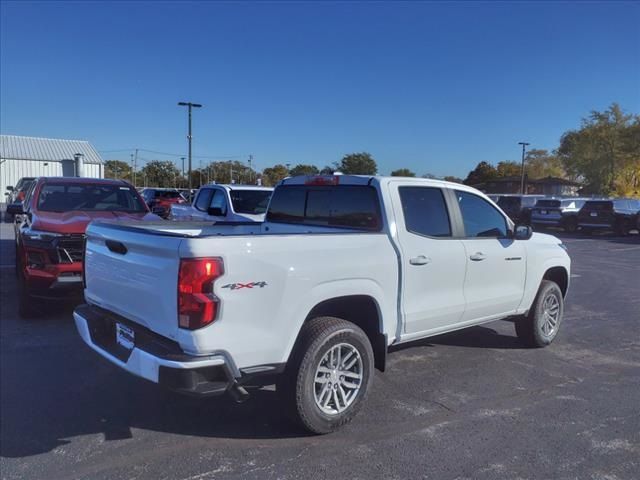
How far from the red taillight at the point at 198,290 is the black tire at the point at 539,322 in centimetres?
419

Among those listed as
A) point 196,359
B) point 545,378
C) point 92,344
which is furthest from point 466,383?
point 92,344

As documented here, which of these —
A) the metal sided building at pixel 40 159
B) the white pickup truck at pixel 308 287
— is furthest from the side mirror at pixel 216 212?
the metal sided building at pixel 40 159

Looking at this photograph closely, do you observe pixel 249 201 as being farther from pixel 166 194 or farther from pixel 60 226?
pixel 166 194

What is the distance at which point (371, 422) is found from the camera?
161 inches

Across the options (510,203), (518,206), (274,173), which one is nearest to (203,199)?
(518,206)

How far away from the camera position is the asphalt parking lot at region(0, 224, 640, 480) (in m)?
3.41

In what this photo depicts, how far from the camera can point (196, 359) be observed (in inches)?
123

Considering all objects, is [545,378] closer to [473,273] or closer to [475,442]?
[473,273]

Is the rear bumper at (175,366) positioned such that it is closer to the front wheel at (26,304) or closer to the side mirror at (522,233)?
the side mirror at (522,233)

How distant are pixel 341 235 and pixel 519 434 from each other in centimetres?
199

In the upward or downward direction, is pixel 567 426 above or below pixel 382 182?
below

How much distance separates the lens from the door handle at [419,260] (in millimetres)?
4360

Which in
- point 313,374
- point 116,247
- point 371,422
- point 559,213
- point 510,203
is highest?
point 510,203

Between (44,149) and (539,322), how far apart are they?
185 ft
